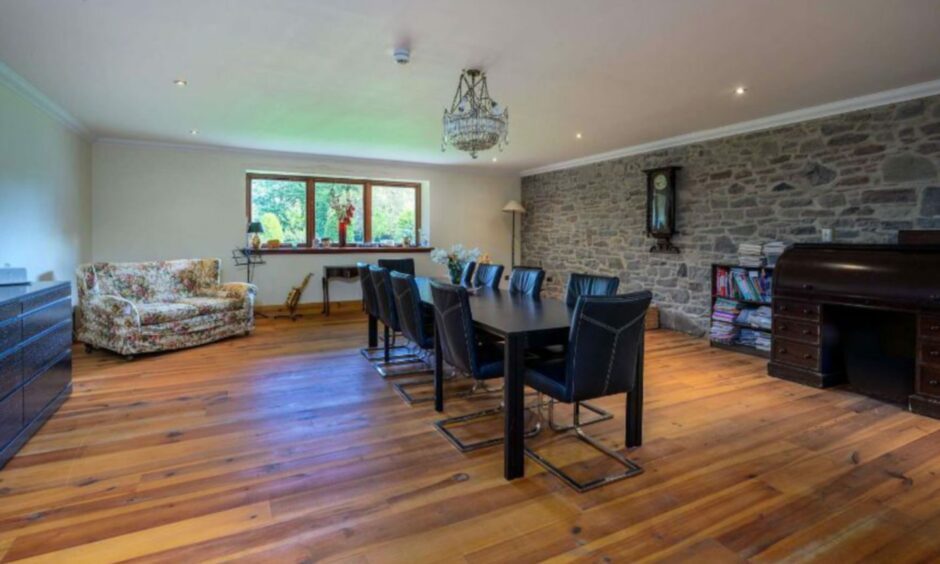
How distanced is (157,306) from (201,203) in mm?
2181

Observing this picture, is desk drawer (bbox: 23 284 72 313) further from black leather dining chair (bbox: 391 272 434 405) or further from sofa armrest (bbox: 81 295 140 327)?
black leather dining chair (bbox: 391 272 434 405)

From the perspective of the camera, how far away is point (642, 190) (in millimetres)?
6367

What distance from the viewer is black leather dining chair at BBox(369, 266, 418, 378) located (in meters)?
4.01

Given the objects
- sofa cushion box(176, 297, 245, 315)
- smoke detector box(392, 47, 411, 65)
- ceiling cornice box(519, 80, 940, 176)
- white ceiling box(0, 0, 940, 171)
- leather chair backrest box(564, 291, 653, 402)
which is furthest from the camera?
sofa cushion box(176, 297, 245, 315)

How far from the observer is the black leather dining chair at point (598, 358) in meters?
2.26

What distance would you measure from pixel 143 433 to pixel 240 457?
0.78 meters

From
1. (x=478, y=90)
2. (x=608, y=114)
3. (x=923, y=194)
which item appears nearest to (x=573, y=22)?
(x=478, y=90)

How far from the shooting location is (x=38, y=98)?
13.4ft

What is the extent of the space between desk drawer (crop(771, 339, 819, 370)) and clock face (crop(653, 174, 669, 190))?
8.07 ft

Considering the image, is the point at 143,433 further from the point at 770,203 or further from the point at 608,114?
the point at 770,203

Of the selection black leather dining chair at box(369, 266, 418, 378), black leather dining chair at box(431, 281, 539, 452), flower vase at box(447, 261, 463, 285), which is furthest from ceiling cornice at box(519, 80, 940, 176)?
black leather dining chair at box(369, 266, 418, 378)

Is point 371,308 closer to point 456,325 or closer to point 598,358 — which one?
point 456,325

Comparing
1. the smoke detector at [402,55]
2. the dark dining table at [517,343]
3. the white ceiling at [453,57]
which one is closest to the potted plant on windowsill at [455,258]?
the dark dining table at [517,343]

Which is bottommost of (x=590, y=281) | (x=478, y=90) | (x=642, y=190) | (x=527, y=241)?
(x=590, y=281)
